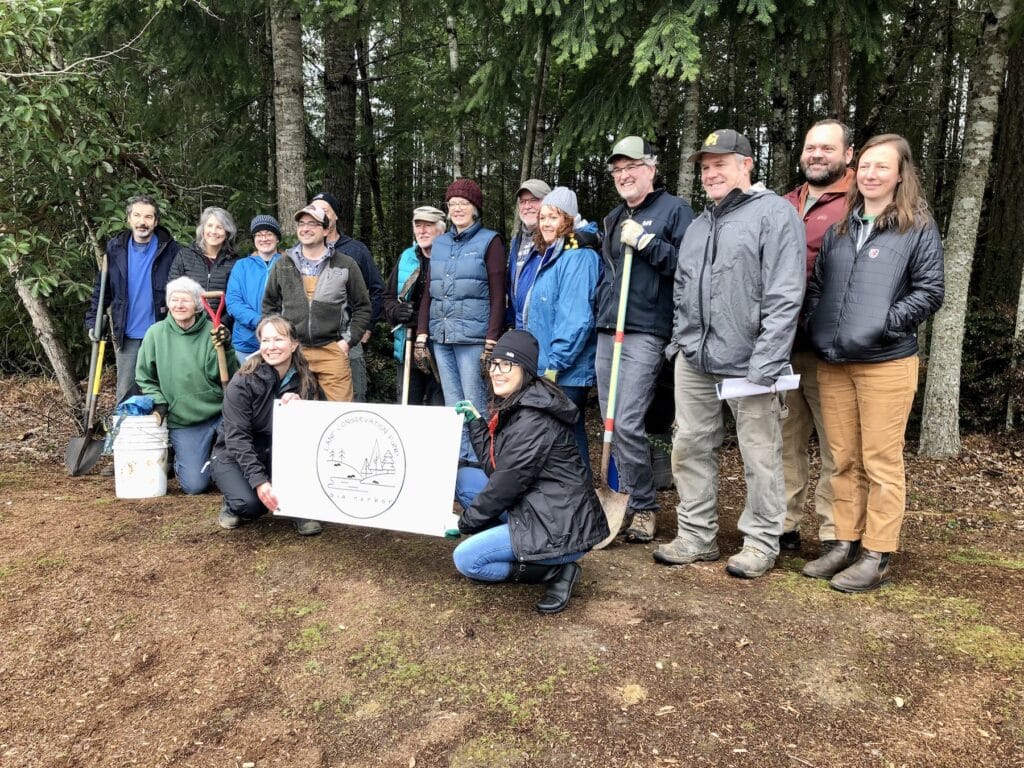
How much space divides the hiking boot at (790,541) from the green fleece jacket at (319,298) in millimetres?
3548

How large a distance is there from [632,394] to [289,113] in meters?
4.91

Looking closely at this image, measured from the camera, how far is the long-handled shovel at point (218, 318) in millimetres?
5417

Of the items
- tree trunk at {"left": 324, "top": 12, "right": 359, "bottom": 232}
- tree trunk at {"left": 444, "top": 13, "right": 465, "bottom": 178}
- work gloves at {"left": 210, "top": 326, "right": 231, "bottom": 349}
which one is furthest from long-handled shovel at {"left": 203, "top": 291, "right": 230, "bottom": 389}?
tree trunk at {"left": 444, "top": 13, "right": 465, "bottom": 178}

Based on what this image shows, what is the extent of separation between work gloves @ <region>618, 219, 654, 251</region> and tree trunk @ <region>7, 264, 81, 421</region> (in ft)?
19.8

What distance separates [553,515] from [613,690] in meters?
0.85

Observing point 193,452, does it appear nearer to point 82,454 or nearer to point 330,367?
point 330,367

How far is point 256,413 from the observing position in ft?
14.8

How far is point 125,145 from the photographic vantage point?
671cm

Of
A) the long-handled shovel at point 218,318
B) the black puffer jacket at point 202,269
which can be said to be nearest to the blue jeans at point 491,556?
the long-handled shovel at point 218,318

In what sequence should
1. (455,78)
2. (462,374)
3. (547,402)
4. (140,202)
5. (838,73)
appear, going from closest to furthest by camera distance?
(547,402) → (462,374) → (140,202) → (838,73) → (455,78)

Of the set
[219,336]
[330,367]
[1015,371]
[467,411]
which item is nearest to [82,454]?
[219,336]

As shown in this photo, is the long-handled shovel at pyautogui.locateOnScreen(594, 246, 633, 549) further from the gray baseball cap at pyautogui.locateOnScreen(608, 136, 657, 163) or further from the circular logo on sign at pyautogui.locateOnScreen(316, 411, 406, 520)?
the circular logo on sign at pyautogui.locateOnScreen(316, 411, 406, 520)

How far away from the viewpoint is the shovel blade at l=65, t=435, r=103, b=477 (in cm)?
628

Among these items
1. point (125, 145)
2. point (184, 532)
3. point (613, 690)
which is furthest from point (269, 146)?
point (613, 690)
